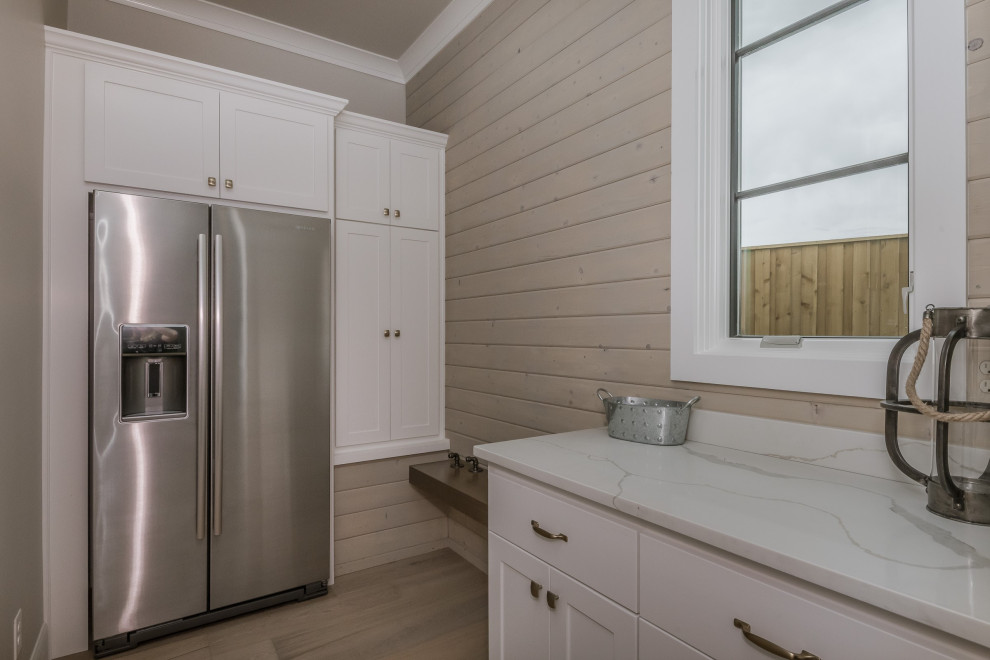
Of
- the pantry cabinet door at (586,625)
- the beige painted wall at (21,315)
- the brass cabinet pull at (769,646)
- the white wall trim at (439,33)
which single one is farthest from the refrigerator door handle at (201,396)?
the brass cabinet pull at (769,646)

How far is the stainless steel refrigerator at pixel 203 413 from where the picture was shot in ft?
6.42

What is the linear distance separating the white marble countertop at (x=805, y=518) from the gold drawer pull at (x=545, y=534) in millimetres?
125

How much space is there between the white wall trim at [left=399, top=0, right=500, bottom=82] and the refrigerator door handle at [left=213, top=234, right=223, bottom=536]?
175 centimetres

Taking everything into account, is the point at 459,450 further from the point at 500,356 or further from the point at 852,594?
the point at 852,594

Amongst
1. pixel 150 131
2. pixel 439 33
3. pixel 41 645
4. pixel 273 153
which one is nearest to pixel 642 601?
pixel 41 645

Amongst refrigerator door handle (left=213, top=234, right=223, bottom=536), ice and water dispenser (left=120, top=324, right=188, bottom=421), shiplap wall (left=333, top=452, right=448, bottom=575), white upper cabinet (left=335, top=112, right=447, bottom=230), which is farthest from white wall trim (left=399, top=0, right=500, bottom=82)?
shiplap wall (left=333, top=452, right=448, bottom=575)

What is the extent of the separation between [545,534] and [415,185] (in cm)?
216

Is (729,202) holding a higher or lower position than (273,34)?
lower

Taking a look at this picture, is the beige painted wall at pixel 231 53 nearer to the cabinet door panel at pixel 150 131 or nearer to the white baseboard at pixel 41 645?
the cabinet door panel at pixel 150 131

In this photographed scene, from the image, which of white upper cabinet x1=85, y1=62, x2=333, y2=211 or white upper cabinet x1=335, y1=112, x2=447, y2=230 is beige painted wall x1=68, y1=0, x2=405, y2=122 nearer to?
white upper cabinet x1=335, y1=112, x2=447, y2=230

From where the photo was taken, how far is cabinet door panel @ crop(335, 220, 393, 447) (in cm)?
261

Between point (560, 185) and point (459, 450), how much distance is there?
1.54 m

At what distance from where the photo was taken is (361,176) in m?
2.69

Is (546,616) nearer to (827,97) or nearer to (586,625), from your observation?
(586,625)
